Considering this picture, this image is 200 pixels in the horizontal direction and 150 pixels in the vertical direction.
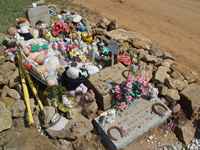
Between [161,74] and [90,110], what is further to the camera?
[161,74]

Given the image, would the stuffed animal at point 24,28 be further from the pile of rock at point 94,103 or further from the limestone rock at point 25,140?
the limestone rock at point 25,140

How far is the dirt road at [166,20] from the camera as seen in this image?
34.3 feet

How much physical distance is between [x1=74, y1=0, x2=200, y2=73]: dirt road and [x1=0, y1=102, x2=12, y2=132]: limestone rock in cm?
458

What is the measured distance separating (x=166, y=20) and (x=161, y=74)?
126 inches

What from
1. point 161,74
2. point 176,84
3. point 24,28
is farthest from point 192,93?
point 24,28

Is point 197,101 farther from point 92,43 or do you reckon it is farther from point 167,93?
point 92,43

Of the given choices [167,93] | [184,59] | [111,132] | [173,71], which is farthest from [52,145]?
[184,59]

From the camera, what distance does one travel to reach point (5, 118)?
26.0ft

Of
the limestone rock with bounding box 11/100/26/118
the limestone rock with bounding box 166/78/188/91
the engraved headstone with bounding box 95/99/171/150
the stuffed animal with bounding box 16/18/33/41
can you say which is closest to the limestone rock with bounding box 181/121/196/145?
the engraved headstone with bounding box 95/99/171/150

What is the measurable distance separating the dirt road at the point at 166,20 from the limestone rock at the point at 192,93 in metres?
1.11

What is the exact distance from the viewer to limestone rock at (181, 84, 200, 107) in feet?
27.2

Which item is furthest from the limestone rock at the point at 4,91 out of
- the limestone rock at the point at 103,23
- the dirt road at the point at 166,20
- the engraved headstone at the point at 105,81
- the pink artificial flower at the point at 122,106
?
the dirt road at the point at 166,20

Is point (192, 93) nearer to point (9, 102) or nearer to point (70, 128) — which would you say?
point (70, 128)

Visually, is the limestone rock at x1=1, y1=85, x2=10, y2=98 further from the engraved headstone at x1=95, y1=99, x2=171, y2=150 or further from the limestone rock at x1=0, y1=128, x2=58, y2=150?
the engraved headstone at x1=95, y1=99, x2=171, y2=150
